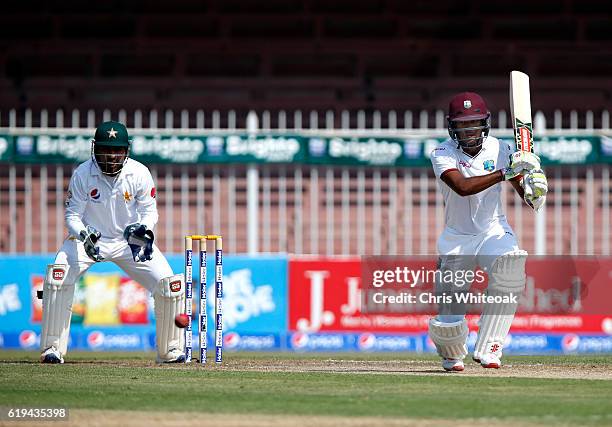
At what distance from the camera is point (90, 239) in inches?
378

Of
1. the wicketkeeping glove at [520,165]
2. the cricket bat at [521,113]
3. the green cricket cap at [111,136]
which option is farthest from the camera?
the green cricket cap at [111,136]

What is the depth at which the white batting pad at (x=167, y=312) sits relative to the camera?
9.88 meters

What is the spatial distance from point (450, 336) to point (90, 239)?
263 centimetres

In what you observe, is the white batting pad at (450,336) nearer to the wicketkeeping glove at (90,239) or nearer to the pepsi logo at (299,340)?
the wicketkeeping glove at (90,239)

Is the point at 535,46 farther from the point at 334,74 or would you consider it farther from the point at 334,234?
the point at 334,234

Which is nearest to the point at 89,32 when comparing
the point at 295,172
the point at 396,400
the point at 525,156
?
the point at 295,172

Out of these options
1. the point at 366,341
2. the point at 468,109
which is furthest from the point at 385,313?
the point at 468,109

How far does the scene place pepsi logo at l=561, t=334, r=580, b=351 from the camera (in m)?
13.3

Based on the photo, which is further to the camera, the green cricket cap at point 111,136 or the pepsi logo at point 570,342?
the pepsi logo at point 570,342

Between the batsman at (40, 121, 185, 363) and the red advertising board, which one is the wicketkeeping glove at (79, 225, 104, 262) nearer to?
the batsman at (40, 121, 185, 363)

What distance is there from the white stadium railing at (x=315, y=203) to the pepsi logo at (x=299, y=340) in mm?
1193

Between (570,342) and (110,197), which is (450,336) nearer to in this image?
(110,197)

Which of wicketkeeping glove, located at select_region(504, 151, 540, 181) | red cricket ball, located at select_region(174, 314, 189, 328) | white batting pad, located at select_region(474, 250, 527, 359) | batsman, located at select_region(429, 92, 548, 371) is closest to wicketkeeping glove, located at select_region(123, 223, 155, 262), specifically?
red cricket ball, located at select_region(174, 314, 189, 328)

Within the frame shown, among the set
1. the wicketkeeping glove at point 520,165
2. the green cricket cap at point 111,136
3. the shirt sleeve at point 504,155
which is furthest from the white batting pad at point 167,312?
the wicketkeeping glove at point 520,165
